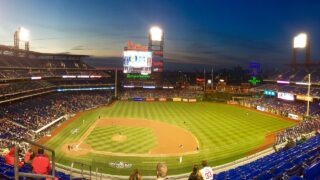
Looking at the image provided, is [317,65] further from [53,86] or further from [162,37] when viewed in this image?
[53,86]

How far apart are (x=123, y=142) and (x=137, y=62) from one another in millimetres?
41938

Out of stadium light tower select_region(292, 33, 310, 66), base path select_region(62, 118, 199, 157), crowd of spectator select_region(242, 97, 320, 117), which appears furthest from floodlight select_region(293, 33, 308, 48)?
base path select_region(62, 118, 199, 157)

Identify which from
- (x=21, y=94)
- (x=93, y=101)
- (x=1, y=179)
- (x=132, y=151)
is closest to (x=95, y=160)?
(x=132, y=151)

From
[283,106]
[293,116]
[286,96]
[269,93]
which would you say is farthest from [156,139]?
[269,93]

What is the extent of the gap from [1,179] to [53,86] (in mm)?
68117

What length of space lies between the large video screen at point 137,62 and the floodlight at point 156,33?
590 cm

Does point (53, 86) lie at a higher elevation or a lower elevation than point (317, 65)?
lower

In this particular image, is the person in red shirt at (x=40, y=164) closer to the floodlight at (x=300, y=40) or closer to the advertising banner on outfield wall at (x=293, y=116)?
the advertising banner on outfield wall at (x=293, y=116)

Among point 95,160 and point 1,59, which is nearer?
point 95,160

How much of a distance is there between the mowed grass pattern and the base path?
2.40ft

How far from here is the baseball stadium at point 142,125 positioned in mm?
13141

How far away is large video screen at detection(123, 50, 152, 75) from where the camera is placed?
74.9 m

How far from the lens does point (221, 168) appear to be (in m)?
25.9

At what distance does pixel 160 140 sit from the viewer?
37.8 meters
